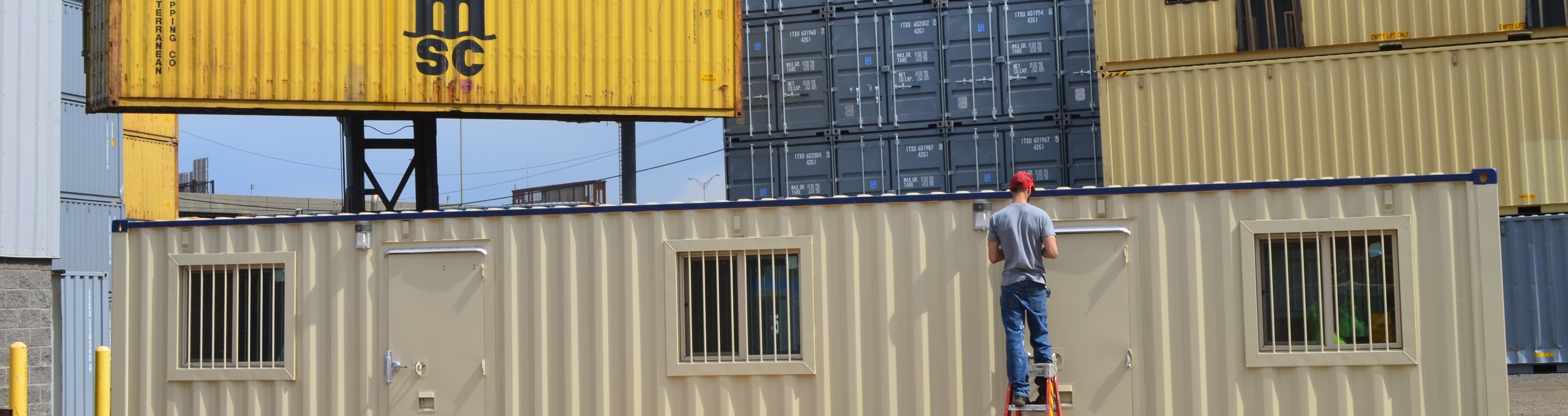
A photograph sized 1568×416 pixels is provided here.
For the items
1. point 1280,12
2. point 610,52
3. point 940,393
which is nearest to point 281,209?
point 610,52

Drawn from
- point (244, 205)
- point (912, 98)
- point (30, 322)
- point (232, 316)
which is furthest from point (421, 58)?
point (244, 205)

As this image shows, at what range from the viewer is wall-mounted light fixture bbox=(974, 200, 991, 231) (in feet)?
24.7

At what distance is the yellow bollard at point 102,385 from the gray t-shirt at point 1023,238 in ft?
18.4

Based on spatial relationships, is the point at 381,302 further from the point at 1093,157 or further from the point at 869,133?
A: the point at 1093,157

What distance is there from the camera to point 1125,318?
7.38 metres

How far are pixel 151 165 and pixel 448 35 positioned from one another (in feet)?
44.1

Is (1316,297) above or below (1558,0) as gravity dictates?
below

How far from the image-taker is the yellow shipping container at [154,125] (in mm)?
25250

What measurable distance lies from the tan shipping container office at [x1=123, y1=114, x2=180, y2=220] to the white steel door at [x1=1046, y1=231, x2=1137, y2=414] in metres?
22.7

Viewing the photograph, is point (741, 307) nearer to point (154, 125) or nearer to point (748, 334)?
point (748, 334)

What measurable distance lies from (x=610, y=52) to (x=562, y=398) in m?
8.60

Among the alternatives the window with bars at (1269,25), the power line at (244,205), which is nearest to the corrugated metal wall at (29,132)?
the window with bars at (1269,25)

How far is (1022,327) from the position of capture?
23.2 feet

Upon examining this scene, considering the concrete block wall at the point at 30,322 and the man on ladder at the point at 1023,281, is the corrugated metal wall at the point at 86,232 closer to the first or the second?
the concrete block wall at the point at 30,322
